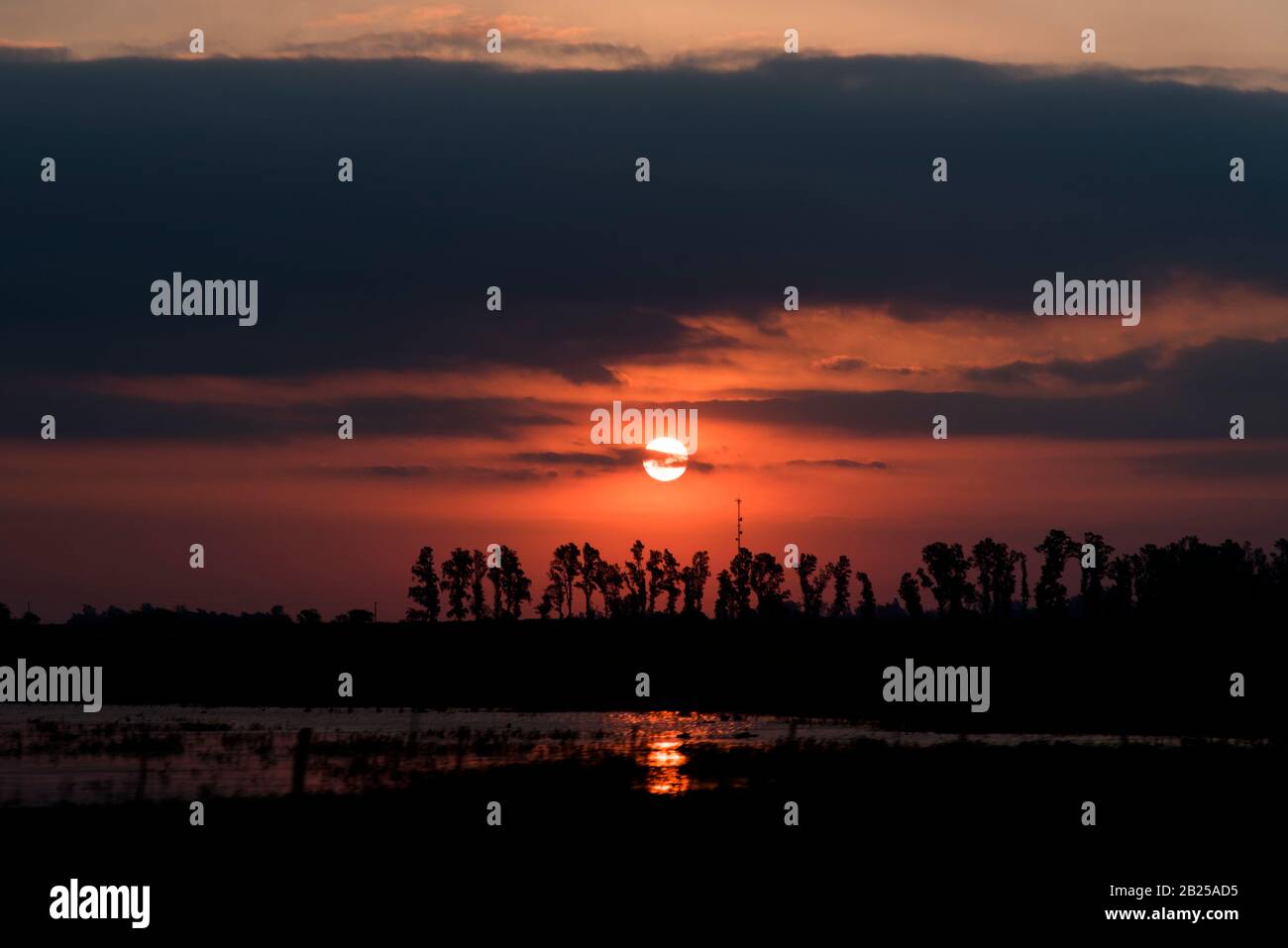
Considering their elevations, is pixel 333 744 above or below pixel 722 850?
below

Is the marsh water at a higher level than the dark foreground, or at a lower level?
lower

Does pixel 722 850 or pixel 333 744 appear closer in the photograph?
pixel 722 850

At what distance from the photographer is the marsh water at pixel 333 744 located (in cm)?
4719

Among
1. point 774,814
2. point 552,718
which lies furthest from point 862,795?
point 552,718

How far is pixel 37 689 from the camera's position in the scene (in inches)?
4838

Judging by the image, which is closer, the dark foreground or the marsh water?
the dark foreground

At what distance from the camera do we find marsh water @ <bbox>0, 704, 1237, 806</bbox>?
155ft

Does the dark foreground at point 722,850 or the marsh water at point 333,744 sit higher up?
the dark foreground at point 722,850

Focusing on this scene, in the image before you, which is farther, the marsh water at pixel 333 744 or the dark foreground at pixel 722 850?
the marsh water at pixel 333 744

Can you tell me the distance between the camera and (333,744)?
6469 centimetres
